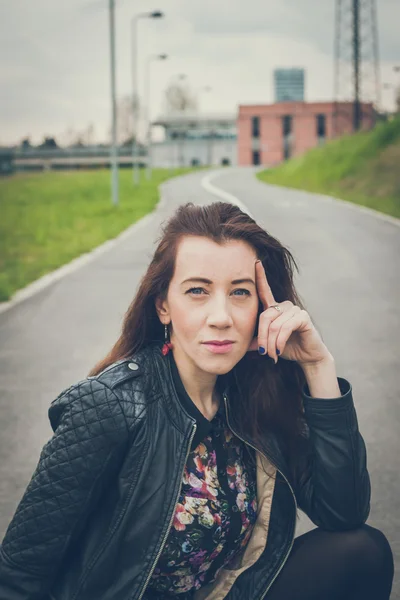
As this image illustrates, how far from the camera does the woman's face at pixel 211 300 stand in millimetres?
2348

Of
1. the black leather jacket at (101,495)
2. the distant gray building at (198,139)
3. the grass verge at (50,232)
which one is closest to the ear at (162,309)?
the black leather jacket at (101,495)

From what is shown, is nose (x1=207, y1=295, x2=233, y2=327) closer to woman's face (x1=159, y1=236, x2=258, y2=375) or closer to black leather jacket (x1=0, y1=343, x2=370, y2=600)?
woman's face (x1=159, y1=236, x2=258, y2=375)

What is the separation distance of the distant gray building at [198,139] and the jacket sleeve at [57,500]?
4639 inches

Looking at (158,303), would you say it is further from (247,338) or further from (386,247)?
(386,247)

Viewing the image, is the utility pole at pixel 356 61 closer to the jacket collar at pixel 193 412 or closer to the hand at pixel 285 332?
the hand at pixel 285 332

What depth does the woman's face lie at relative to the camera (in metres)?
2.35

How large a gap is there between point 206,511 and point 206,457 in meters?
0.15

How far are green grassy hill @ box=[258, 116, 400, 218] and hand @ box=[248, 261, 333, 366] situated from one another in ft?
63.9

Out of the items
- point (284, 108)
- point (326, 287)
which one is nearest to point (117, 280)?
point (326, 287)

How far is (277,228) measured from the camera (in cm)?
1856

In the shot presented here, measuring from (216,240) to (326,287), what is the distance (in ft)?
29.6

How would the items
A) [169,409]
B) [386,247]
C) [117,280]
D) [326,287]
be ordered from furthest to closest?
[386,247] → [117,280] → [326,287] → [169,409]

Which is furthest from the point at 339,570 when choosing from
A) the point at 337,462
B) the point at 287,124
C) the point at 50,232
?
the point at 287,124

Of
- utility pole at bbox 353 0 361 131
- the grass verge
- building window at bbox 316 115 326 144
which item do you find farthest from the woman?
building window at bbox 316 115 326 144
